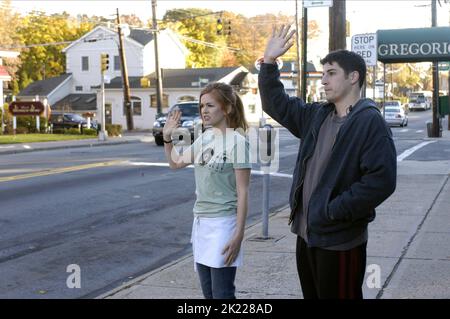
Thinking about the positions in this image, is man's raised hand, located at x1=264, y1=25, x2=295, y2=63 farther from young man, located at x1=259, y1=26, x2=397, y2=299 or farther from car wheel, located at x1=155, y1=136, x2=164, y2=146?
car wheel, located at x1=155, y1=136, x2=164, y2=146

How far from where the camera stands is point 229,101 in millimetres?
4168

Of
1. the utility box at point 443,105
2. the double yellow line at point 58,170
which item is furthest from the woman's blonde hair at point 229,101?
the utility box at point 443,105

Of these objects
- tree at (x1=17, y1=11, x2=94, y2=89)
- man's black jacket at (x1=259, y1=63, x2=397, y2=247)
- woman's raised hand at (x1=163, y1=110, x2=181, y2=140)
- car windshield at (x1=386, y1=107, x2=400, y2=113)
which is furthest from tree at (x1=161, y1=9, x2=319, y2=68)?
man's black jacket at (x1=259, y1=63, x2=397, y2=247)

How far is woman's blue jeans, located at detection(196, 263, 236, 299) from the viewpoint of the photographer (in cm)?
411

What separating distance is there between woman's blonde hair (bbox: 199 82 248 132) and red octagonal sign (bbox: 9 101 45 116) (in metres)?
30.4

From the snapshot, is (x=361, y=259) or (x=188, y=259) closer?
(x=361, y=259)

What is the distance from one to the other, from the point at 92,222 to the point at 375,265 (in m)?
4.72

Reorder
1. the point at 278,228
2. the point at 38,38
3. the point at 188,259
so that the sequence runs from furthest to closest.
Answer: the point at 38,38 < the point at 278,228 < the point at 188,259

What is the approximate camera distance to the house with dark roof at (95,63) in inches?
2292

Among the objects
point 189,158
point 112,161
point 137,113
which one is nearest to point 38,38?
point 137,113

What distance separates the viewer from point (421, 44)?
54.1 ft

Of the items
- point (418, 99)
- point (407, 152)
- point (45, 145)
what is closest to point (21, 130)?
point (45, 145)

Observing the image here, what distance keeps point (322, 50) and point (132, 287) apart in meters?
86.7

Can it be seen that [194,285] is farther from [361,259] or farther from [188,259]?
[361,259]
